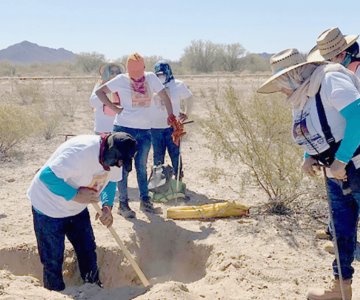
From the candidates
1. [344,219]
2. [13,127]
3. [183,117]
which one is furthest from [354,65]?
[13,127]

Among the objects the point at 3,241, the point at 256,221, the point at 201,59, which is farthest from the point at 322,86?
the point at 201,59

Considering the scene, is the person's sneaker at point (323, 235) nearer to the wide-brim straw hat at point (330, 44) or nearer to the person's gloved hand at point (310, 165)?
the person's gloved hand at point (310, 165)

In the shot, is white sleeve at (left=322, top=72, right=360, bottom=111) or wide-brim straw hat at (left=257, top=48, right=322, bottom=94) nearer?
white sleeve at (left=322, top=72, right=360, bottom=111)

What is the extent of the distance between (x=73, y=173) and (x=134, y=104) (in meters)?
2.45

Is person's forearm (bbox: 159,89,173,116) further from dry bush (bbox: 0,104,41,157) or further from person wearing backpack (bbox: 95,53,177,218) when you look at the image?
dry bush (bbox: 0,104,41,157)

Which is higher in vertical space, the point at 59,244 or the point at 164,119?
the point at 164,119

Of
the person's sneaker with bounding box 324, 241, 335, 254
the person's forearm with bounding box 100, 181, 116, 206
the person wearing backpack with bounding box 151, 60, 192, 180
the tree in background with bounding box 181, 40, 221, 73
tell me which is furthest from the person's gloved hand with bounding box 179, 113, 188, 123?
the tree in background with bounding box 181, 40, 221, 73

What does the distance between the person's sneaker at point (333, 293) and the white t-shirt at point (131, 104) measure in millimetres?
3039

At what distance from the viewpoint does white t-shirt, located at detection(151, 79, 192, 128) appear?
7.73 meters

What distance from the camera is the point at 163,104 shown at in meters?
7.78

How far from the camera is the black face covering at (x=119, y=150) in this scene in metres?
4.33

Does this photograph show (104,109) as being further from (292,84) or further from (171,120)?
(292,84)

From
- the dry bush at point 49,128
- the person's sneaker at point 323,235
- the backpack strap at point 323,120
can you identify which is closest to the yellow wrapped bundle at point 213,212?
the person's sneaker at point 323,235

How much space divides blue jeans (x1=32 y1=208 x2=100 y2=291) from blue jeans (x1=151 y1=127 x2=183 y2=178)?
9.31 feet
